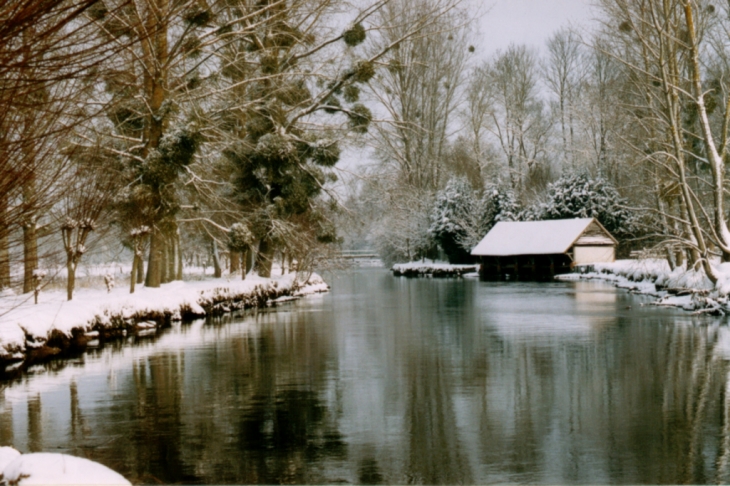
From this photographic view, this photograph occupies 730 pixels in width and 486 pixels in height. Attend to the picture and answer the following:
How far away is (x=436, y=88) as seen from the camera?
6269 cm

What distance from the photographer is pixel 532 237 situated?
192ft

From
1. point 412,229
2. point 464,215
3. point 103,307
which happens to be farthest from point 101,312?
point 412,229

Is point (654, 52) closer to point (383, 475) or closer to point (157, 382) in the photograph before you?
point (157, 382)

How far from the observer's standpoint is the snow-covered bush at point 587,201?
6112 cm

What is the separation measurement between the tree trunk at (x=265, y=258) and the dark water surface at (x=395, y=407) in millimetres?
11854

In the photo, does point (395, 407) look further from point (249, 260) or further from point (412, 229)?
point (412, 229)

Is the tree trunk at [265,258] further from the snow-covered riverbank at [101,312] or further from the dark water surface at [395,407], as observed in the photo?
the dark water surface at [395,407]

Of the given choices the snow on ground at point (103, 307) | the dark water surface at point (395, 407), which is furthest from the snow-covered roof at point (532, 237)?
the dark water surface at point (395, 407)

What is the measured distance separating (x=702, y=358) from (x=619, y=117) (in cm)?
3249

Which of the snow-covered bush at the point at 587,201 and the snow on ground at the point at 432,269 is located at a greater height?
the snow-covered bush at the point at 587,201

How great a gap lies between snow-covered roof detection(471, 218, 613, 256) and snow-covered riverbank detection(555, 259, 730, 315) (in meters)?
9.25

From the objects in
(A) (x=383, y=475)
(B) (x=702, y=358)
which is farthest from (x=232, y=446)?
(B) (x=702, y=358)

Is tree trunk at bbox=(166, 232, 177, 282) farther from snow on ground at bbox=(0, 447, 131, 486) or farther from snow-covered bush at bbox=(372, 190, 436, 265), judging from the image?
snow-covered bush at bbox=(372, 190, 436, 265)

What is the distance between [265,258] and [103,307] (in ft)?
44.1
